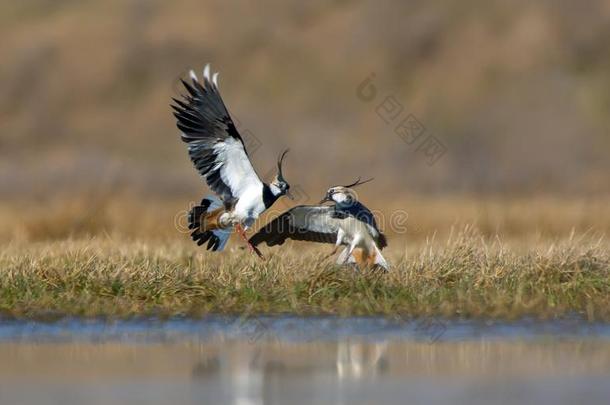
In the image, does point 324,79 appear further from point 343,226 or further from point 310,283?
point 310,283

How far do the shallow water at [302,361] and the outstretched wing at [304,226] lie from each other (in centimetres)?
126

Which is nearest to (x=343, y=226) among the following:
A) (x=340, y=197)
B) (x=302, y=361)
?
(x=340, y=197)

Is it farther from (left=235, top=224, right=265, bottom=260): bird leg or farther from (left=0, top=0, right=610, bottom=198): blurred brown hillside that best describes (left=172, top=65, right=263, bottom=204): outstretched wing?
(left=0, top=0, right=610, bottom=198): blurred brown hillside

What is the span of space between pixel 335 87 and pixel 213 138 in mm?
19672

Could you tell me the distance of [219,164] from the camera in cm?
1180

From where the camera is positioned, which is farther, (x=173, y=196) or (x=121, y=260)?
(x=173, y=196)

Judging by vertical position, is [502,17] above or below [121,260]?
above

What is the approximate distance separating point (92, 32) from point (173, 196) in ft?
Answer: 45.5

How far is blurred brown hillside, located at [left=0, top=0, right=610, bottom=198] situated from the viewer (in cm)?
2664

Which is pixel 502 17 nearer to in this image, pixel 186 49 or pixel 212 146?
pixel 186 49

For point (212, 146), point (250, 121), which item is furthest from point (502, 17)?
point (212, 146)

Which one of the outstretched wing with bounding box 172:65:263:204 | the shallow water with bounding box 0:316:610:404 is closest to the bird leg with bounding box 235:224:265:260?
the outstretched wing with bounding box 172:65:263:204

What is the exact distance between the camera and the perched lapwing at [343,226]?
1123 cm

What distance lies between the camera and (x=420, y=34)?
33.3 m
